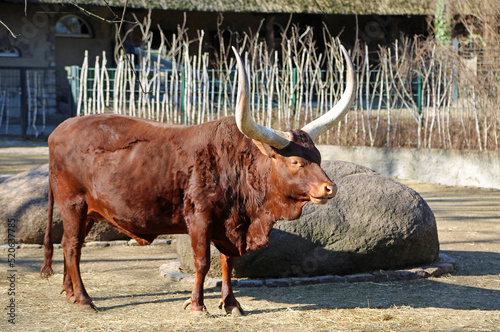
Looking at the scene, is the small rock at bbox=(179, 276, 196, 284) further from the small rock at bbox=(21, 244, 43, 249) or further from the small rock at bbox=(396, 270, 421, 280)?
the small rock at bbox=(21, 244, 43, 249)

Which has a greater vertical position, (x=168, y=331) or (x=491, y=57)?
(x=491, y=57)

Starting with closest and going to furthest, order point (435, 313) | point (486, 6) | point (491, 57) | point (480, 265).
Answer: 1. point (435, 313)
2. point (480, 265)
3. point (491, 57)
4. point (486, 6)

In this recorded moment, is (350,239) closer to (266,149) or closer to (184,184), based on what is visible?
(266,149)

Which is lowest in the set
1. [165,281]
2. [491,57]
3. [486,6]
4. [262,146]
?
[165,281]

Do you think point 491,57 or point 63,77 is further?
point 63,77

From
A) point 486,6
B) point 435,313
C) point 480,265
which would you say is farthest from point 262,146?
point 486,6

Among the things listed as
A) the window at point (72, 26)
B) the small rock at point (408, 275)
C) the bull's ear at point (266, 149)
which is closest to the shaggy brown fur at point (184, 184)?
the bull's ear at point (266, 149)

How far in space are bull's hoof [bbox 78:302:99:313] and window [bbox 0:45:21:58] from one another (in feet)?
52.1

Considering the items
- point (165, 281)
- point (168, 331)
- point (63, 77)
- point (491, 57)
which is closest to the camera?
point (168, 331)

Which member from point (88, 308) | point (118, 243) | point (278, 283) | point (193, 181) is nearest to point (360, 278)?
point (278, 283)

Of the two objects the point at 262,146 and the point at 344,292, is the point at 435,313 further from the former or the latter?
the point at 262,146

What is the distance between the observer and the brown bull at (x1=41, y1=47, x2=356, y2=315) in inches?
184

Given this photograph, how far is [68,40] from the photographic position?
805 inches

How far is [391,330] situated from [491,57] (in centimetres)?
961
